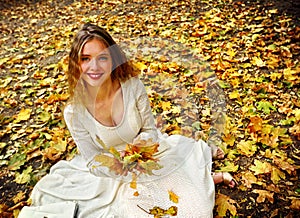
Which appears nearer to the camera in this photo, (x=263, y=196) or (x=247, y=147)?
(x=263, y=196)

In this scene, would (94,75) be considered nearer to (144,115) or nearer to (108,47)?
(108,47)

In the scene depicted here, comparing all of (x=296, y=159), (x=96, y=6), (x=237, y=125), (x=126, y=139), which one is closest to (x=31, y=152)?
(x=126, y=139)

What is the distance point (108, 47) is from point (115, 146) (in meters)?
0.77

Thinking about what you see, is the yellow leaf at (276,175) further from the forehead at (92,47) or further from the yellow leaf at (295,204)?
the forehead at (92,47)

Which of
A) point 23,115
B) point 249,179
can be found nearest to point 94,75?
point 249,179

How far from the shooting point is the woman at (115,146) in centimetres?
202

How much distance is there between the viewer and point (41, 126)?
3.40m

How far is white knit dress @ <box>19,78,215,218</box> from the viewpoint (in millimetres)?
2064

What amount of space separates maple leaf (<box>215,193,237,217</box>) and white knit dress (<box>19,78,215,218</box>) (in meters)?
0.15

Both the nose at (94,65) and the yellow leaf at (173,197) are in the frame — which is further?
the yellow leaf at (173,197)

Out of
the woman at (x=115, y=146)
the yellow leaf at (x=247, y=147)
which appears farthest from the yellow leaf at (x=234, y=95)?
the woman at (x=115, y=146)

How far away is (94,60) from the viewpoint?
1910 mm

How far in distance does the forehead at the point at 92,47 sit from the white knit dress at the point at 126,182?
39 cm

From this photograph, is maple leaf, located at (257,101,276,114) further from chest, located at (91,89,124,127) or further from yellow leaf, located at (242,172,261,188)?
chest, located at (91,89,124,127)
